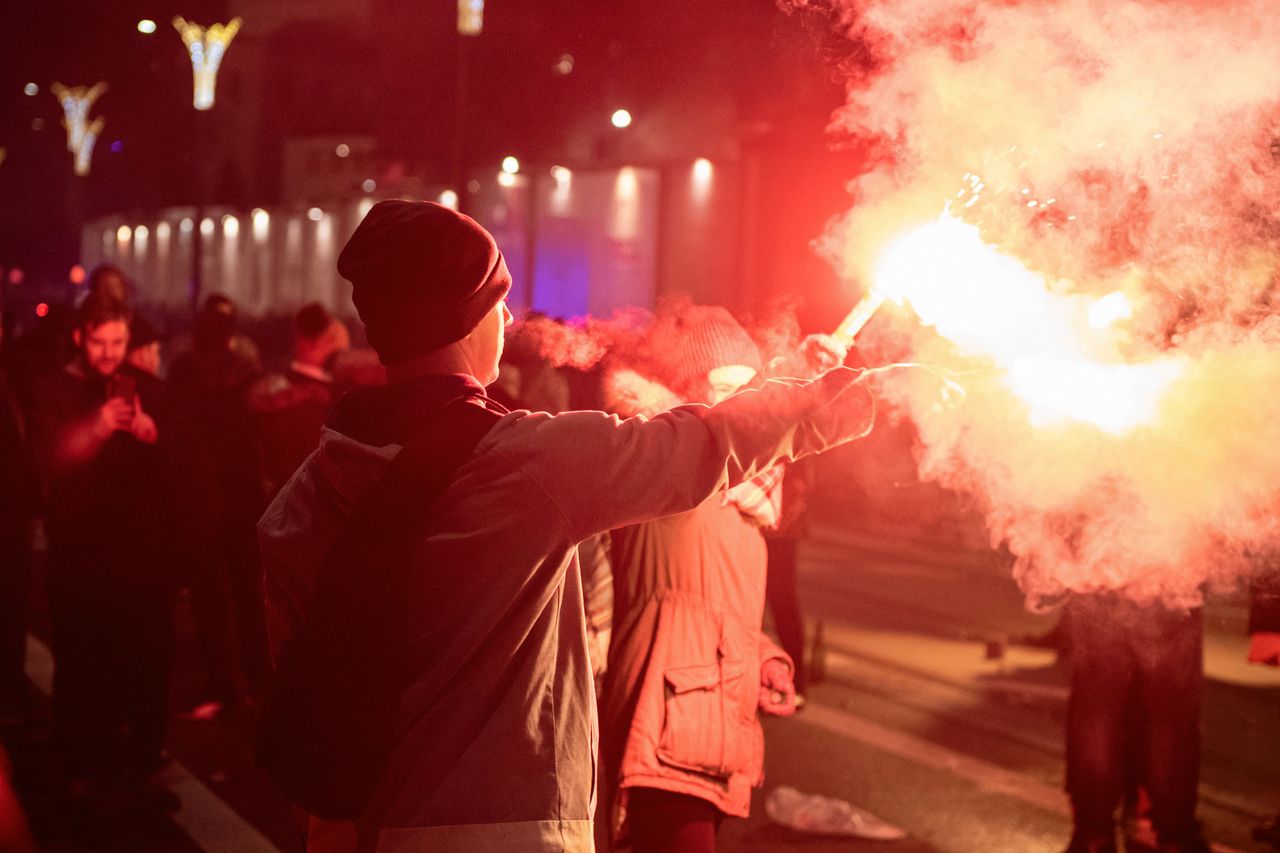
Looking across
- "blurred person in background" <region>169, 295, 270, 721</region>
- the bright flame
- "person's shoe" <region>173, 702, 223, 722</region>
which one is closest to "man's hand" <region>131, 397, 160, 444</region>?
"blurred person in background" <region>169, 295, 270, 721</region>

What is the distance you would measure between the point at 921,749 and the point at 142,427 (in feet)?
14.0

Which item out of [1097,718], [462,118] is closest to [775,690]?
[1097,718]

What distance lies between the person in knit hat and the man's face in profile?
4.12 m

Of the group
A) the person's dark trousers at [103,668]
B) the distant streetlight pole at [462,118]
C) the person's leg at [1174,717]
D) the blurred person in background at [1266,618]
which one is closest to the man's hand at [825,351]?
the blurred person in background at [1266,618]

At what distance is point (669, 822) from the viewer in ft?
12.9

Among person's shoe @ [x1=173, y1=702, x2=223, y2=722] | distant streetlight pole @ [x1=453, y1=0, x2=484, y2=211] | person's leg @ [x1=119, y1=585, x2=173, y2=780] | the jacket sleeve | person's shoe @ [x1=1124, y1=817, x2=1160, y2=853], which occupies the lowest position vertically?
person's shoe @ [x1=173, y1=702, x2=223, y2=722]

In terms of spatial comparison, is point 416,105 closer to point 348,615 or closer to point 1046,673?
point 1046,673

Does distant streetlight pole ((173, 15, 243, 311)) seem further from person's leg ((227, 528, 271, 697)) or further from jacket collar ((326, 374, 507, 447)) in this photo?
jacket collar ((326, 374, 507, 447))

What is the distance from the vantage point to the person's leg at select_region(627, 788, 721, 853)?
3.92 meters

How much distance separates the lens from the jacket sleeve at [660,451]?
7.35 ft

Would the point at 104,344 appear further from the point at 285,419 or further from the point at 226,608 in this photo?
Result: the point at 226,608

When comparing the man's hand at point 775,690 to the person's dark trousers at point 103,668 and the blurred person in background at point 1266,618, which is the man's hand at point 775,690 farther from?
the person's dark trousers at point 103,668

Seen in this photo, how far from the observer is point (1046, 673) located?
29.5ft

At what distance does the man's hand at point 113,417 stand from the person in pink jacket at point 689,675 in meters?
2.81
